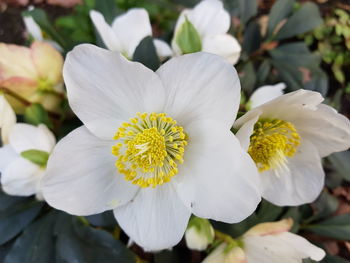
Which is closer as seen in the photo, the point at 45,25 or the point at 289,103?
the point at 289,103

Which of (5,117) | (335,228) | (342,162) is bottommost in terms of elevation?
(335,228)

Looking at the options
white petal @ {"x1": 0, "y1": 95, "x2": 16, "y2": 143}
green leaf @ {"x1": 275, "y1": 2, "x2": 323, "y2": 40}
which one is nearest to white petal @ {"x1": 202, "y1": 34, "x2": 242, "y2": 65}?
white petal @ {"x1": 0, "y1": 95, "x2": 16, "y2": 143}

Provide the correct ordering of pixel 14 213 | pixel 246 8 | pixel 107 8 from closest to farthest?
pixel 14 213, pixel 107 8, pixel 246 8

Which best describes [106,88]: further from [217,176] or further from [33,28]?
[33,28]

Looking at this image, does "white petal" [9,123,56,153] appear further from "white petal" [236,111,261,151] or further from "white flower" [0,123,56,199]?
"white petal" [236,111,261,151]

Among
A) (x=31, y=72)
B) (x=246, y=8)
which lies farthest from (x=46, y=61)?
(x=246, y=8)

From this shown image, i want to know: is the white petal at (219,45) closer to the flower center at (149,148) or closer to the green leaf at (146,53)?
the green leaf at (146,53)
